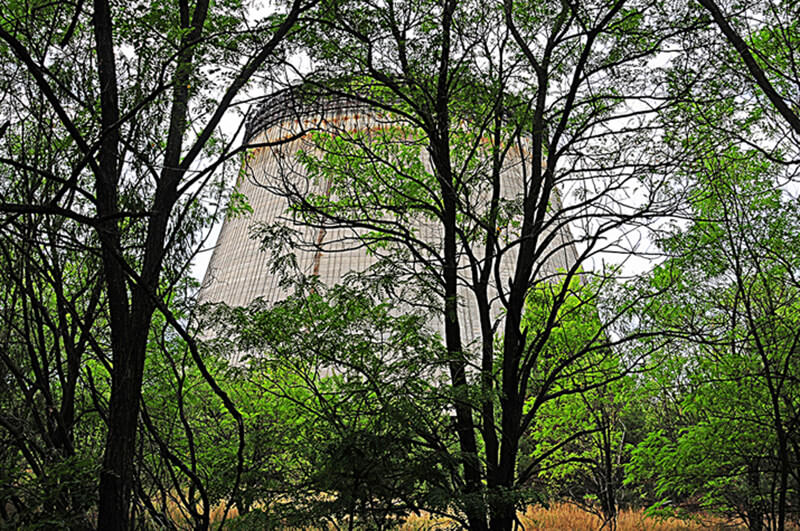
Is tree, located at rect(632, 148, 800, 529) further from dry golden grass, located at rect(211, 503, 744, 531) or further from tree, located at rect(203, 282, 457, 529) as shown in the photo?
tree, located at rect(203, 282, 457, 529)

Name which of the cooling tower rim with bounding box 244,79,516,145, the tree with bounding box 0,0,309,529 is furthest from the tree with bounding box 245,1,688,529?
the tree with bounding box 0,0,309,529

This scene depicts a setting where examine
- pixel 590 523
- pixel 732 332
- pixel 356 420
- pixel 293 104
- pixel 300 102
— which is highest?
pixel 300 102

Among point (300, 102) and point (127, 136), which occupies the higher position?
point (300, 102)

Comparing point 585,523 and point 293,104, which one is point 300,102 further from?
point 585,523

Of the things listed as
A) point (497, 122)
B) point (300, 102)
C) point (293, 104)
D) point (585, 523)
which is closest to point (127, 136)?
point (293, 104)

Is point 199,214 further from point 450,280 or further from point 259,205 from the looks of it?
point 259,205

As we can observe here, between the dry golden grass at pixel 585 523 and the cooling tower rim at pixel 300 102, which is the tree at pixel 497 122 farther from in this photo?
the dry golden grass at pixel 585 523

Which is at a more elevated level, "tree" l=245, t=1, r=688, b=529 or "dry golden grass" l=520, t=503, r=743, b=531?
"tree" l=245, t=1, r=688, b=529

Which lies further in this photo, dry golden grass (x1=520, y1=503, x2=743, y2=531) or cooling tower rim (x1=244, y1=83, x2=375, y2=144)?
dry golden grass (x1=520, y1=503, x2=743, y2=531)

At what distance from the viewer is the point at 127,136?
305 centimetres

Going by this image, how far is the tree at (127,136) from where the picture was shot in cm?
239

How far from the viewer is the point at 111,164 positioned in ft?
8.82

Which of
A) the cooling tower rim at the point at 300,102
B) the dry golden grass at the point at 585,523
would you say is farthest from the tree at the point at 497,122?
the dry golden grass at the point at 585,523

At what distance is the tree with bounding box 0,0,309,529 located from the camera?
2395 millimetres
